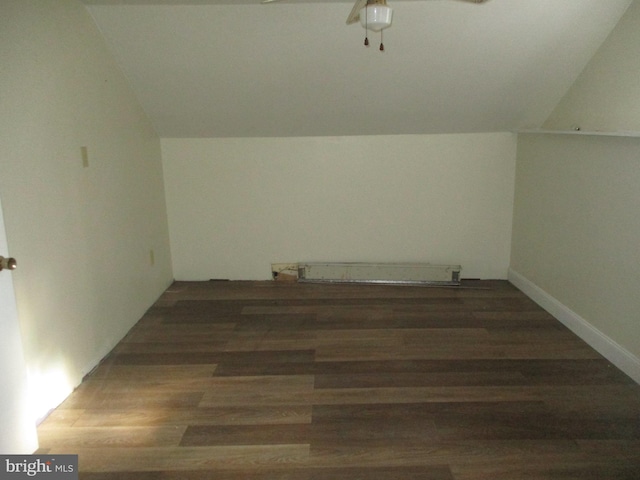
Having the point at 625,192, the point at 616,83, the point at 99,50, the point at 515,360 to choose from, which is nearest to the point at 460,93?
the point at 616,83

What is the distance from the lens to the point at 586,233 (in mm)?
2842

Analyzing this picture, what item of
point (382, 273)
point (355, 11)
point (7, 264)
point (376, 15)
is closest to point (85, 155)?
point (7, 264)

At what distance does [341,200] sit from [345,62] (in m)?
1.26

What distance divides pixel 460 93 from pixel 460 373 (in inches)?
78.0

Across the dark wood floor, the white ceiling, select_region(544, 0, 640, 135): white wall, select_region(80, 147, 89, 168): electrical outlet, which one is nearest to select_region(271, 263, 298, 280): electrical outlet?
the dark wood floor

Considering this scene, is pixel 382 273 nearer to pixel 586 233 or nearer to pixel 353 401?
pixel 586 233

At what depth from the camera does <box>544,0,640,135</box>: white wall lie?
8.02 feet

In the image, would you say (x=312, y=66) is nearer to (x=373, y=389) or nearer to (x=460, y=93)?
(x=460, y=93)

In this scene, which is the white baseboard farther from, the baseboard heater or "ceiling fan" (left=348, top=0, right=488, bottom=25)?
"ceiling fan" (left=348, top=0, right=488, bottom=25)

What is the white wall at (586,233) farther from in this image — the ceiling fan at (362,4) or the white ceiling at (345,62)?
the ceiling fan at (362,4)

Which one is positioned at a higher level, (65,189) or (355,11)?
(355,11)

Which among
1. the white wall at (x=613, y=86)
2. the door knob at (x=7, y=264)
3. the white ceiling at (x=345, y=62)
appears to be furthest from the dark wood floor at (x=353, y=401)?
the white ceiling at (x=345, y=62)

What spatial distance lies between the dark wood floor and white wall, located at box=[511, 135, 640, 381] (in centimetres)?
16

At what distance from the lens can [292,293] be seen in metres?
3.80
